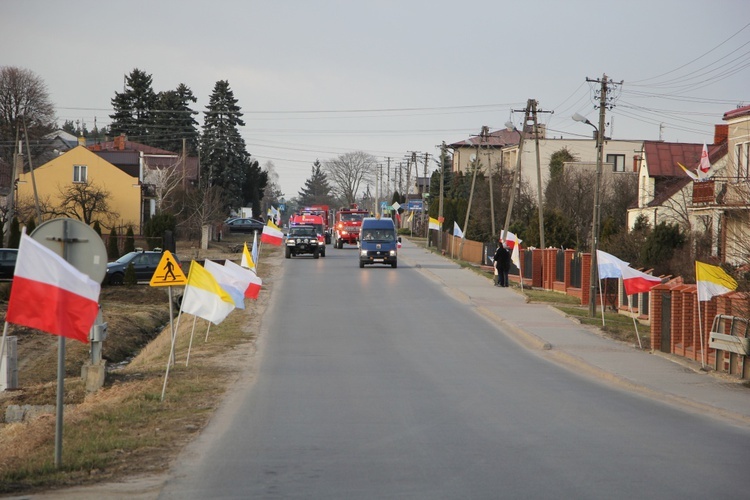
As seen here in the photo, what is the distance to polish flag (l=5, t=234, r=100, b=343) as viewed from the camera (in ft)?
26.1

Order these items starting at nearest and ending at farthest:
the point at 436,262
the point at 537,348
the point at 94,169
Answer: the point at 537,348 < the point at 436,262 < the point at 94,169

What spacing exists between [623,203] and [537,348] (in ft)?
143

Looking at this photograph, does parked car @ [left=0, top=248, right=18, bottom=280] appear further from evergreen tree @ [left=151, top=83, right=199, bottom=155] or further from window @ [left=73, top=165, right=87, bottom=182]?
evergreen tree @ [left=151, top=83, right=199, bottom=155]

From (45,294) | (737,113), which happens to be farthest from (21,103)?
(45,294)

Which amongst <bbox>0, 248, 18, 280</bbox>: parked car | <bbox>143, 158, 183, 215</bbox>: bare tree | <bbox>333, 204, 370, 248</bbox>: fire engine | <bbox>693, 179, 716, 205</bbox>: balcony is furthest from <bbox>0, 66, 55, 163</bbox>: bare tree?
<bbox>693, 179, 716, 205</bbox>: balcony

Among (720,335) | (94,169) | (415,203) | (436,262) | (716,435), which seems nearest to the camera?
(716,435)

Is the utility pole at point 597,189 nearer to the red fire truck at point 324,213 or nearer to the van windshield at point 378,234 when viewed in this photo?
the van windshield at point 378,234

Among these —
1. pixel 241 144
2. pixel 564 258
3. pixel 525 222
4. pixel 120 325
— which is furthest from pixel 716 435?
pixel 241 144

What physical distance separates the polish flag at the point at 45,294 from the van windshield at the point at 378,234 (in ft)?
138

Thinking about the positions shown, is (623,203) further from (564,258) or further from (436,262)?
(564,258)

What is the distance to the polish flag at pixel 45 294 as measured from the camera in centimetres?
796

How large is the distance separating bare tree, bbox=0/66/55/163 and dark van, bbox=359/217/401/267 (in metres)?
46.0

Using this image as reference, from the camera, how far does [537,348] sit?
73.6 ft

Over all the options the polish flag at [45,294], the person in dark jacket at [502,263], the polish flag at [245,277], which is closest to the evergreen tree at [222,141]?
the person in dark jacket at [502,263]
